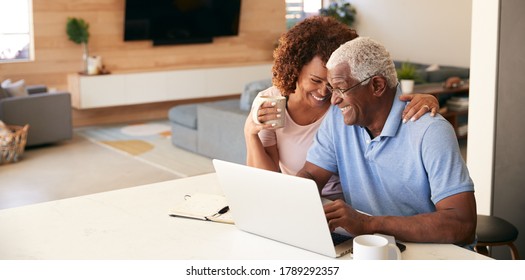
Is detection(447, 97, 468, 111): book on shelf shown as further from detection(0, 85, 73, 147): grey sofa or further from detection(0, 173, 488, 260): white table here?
detection(0, 173, 488, 260): white table

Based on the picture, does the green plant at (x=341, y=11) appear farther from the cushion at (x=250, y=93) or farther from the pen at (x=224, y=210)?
the pen at (x=224, y=210)

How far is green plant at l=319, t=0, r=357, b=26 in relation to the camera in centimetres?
974

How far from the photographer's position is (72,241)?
195cm

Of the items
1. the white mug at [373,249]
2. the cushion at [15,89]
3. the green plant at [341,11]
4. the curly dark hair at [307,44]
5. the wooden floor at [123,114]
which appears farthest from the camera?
the green plant at [341,11]

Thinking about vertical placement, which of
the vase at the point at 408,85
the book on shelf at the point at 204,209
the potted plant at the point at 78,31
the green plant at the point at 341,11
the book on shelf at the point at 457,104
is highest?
the green plant at the point at 341,11

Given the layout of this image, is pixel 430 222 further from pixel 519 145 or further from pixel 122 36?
pixel 122 36

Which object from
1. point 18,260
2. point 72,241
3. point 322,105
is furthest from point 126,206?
point 322,105

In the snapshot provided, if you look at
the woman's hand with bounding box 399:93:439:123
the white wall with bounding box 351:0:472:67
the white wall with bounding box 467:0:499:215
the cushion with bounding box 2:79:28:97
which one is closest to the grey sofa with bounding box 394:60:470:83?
the white wall with bounding box 351:0:472:67

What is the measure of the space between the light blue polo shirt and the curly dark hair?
23 cm

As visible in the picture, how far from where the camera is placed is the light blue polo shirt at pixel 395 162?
6.45ft

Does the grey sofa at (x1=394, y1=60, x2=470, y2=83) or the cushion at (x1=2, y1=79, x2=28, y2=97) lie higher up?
the grey sofa at (x1=394, y1=60, x2=470, y2=83)

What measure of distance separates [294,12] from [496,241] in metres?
7.63

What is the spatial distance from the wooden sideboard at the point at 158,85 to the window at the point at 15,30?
0.55 meters

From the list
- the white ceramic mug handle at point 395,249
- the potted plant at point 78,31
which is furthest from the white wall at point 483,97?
the potted plant at point 78,31
